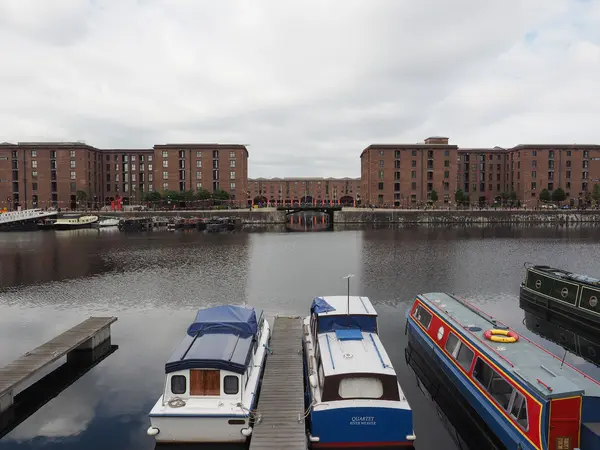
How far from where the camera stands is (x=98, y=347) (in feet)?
76.0

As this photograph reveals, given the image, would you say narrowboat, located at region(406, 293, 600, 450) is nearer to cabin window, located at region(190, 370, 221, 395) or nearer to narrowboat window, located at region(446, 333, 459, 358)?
narrowboat window, located at region(446, 333, 459, 358)

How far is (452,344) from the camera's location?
18609mm

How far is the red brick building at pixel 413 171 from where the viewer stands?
13662 centimetres

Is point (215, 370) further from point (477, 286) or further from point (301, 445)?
point (477, 286)

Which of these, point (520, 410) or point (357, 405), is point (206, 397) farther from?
point (520, 410)

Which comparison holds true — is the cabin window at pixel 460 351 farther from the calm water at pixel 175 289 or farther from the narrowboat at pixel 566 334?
the narrowboat at pixel 566 334

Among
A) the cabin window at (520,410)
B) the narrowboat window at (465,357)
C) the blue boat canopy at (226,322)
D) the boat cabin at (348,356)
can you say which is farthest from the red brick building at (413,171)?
the cabin window at (520,410)

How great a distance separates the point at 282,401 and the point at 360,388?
3225 mm

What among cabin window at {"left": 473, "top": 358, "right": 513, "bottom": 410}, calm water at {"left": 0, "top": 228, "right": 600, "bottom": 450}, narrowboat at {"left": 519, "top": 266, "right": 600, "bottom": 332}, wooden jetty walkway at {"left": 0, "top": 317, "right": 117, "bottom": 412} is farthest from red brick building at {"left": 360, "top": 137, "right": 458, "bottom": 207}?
cabin window at {"left": 473, "top": 358, "right": 513, "bottom": 410}

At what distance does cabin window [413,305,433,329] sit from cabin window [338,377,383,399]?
8803 millimetres

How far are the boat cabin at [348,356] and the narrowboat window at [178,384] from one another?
458 centimetres

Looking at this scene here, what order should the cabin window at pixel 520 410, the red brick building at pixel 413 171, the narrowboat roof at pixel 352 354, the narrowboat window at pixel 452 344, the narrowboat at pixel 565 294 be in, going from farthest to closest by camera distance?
1. the red brick building at pixel 413 171
2. the narrowboat at pixel 565 294
3. the narrowboat window at pixel 452 344
4. the narrowboat roof at pixel 352 354
5. the cabin window at pixel 520 410

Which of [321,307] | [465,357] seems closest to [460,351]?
[465,357]

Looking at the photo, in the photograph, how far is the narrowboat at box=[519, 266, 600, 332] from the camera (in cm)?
2823
